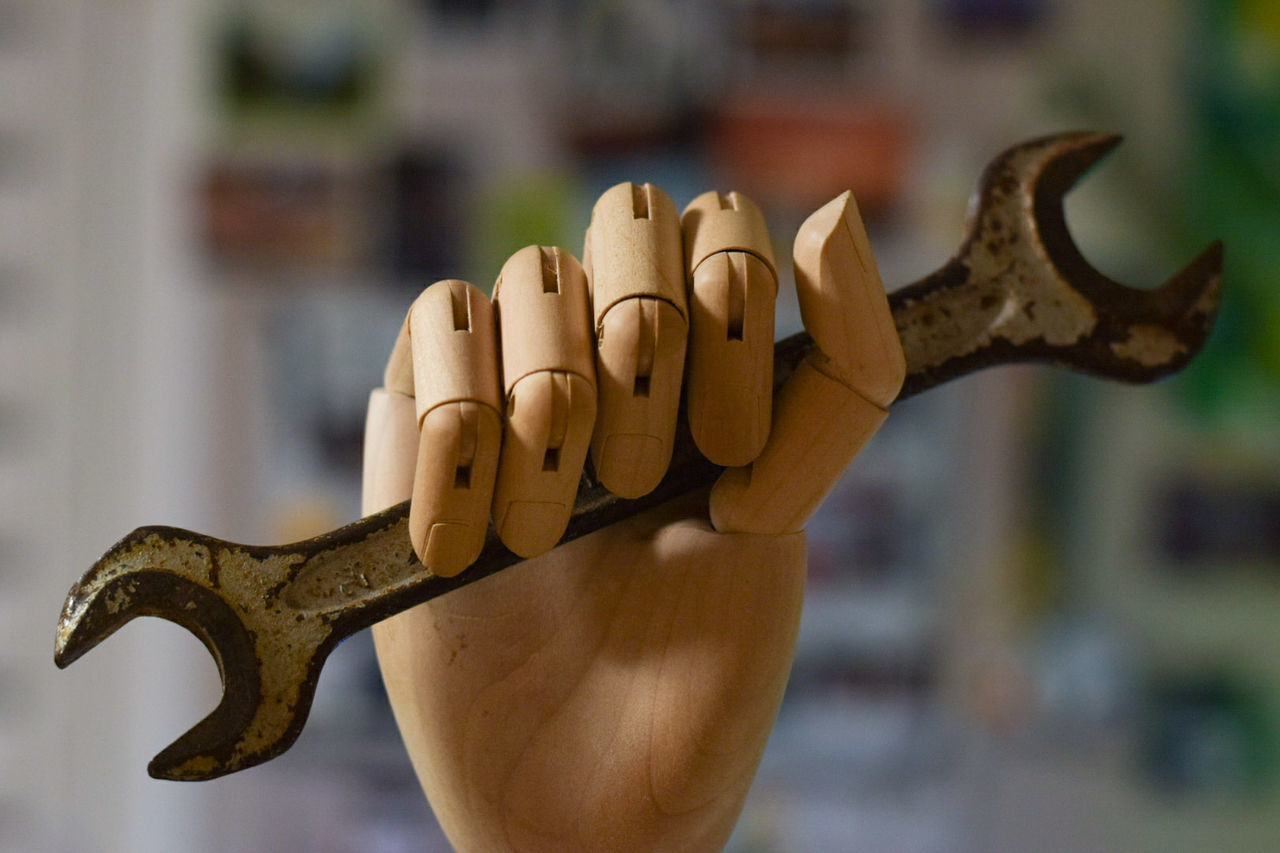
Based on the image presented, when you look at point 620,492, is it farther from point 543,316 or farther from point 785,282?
point 785,282

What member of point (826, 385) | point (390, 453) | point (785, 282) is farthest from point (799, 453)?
point (785, 282)

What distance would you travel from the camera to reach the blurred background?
3.96ft

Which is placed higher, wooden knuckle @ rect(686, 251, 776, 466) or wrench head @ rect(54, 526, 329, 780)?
wooden knuckle @ rect(686, 251, 776, 466)

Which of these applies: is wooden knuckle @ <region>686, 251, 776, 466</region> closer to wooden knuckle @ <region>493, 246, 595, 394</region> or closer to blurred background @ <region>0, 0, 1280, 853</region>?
wooden knuckle @ <region>493, 246, 595, 394</region>

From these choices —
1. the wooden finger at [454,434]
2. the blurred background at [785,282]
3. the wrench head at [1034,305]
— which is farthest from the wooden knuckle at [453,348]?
the blurred background at [785,282]

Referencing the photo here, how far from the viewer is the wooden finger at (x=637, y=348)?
0.96ft

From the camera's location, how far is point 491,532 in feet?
1.05

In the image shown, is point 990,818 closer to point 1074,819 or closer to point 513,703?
point 1074,819

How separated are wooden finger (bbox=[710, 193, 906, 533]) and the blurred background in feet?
2.90

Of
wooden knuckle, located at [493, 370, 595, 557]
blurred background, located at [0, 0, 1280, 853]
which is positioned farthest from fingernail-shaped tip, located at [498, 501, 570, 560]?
blurred background, located at [0, 0, 1280, 853]

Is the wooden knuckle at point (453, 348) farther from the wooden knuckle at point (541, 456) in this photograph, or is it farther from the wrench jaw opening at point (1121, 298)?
the wrench jaw opening at point (1121, 298)

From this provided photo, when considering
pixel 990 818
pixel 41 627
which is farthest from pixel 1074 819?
pixel 41 627

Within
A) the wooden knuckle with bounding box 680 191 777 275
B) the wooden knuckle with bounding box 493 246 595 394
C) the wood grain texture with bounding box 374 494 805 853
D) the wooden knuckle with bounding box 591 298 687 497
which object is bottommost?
the wood grain texture with bounding box 374 494 805 853

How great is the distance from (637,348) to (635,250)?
0.10ft
